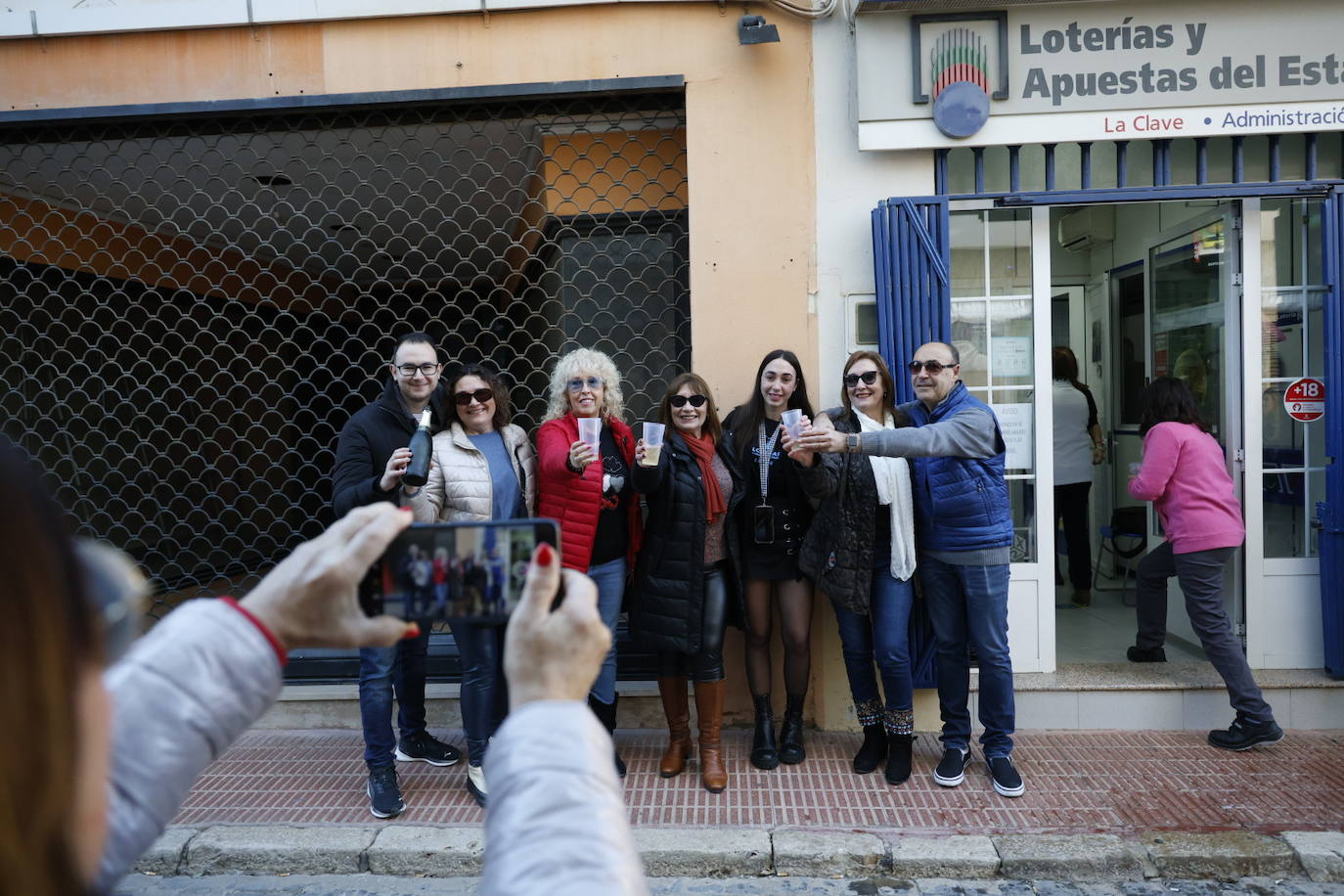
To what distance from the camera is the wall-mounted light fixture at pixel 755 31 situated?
4.87m

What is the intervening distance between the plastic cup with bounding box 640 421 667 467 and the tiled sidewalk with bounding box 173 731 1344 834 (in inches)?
64.0

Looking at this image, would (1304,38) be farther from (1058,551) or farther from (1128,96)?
(1058,551)

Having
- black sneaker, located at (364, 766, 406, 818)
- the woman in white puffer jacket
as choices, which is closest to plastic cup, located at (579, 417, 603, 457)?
the woman in white puffer jacket

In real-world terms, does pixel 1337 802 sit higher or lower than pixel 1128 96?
lower

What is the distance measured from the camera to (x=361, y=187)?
7332 mm

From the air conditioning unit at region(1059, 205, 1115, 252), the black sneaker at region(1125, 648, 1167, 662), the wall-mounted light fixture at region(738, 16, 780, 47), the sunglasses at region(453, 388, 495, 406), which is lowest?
the black sneaker at region(1125, 648, 1167, 662)

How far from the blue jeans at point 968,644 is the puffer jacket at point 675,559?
1.17 m

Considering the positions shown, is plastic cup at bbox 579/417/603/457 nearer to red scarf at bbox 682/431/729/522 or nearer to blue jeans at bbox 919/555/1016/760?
red scarf at bbox 682/431/729/522

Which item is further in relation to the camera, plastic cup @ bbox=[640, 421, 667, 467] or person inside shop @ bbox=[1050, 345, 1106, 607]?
person inside shop @ bbox=[1050, 345, 1106, 607]

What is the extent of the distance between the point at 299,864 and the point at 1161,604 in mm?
4866

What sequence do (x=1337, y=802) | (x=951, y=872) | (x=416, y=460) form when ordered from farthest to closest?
(x=1337, y=802), (x=951, y=872), (x=416, y=460)

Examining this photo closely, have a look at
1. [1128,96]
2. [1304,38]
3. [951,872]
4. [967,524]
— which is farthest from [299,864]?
[1304,38]

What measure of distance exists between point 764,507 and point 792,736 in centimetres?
122

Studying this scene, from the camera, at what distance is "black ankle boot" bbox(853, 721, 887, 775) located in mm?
4562
